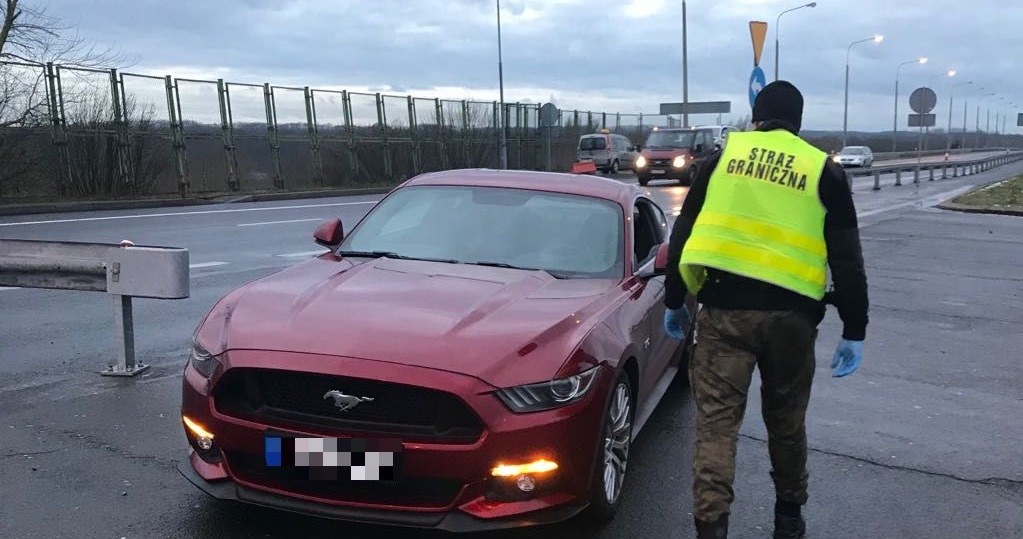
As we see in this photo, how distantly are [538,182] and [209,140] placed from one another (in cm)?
2132

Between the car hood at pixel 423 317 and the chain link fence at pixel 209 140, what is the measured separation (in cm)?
1829

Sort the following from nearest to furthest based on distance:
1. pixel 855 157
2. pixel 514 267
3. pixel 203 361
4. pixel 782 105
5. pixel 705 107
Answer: pixel 782 105 → pixel 203 361 → pixel 514 267 → pixel 705 107 → pixel 855 157

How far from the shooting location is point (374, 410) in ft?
10.8

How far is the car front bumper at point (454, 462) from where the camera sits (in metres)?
3.24

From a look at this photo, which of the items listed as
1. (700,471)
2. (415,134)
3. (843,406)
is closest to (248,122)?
(415,134)

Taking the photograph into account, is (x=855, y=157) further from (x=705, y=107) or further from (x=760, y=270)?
(x=760, y=270)

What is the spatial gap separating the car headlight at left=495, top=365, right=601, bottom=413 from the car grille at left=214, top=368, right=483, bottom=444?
0.15m

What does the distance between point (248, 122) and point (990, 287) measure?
20.7 metres

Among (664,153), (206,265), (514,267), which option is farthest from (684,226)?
(664,153)

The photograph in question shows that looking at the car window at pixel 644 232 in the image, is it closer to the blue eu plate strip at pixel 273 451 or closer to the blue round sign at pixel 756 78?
the blue eu plate strip at pixel 273 451

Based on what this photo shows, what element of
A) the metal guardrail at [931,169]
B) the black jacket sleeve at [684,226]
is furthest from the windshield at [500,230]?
the metal guardrail at [931,169]

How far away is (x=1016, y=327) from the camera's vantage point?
8477 millimetres

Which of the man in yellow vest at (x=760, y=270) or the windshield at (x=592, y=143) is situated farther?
the windshield at (x=592, y=143)

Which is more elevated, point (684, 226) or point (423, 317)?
point (684, 226)
